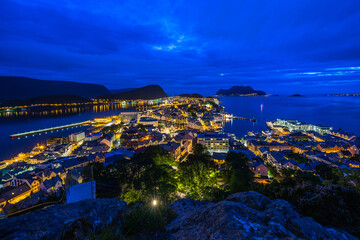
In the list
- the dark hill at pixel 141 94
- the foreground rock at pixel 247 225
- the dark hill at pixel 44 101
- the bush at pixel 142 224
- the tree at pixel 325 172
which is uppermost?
the dark hill at pixel 141 94

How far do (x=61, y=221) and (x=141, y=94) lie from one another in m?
152

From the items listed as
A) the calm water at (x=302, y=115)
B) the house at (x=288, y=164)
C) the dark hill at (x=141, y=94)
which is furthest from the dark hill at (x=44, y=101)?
the house at (x=288, y=164)

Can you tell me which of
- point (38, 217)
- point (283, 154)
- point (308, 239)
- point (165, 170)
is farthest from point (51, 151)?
point (283, 154)

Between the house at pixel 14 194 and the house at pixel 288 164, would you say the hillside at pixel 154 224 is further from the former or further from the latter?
the house at pixel 288 164

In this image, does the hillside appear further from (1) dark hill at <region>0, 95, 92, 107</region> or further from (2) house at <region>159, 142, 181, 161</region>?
(1) dark hill at <region>0, 95, 92, 107</region>

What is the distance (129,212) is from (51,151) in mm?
20755

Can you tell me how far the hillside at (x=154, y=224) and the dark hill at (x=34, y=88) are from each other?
14204 cm

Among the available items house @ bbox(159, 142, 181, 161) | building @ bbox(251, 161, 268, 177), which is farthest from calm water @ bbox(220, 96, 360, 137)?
building @ bbox(251, 161, 268, 177)

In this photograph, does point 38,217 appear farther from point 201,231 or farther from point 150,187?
point 150,187

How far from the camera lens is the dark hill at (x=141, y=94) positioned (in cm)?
13362

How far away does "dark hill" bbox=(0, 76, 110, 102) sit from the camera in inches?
4252

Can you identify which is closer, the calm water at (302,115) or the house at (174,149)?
the house at (174,149)

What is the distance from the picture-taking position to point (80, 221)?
7.61 feet

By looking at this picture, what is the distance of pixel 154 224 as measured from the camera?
8.61ft
